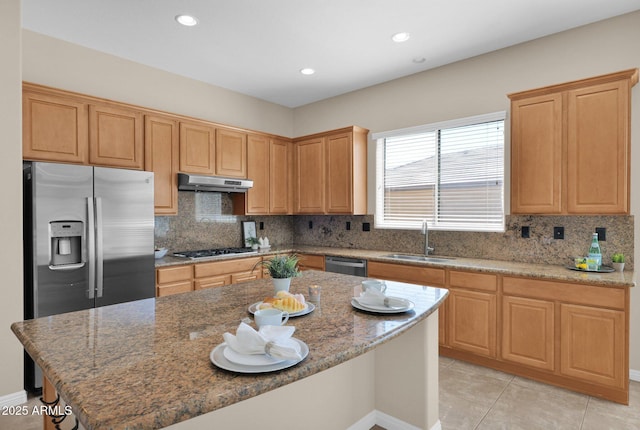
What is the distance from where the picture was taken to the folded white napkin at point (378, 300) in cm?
168

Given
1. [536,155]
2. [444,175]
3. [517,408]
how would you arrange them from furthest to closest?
1. [444,175]
2. [536,155]
3. [517,408]

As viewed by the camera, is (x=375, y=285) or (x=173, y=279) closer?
(x=375, y=285)

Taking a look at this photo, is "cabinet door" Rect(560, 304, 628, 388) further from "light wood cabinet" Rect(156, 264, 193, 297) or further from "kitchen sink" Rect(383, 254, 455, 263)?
"light wood cabinet" Rect(156, 264, 193, 297)

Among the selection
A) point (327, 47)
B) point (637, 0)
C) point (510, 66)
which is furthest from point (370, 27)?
point (637, 0)

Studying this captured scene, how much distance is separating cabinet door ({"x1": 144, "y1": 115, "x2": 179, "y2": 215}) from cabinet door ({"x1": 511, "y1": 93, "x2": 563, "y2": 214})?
3.36 meters

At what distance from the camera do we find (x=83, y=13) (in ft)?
9.34

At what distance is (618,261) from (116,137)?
14.8 feet

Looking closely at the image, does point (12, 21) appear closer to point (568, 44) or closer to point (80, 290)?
point (80, 290)

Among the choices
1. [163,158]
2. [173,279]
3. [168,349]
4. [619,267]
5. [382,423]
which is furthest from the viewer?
[163,158]

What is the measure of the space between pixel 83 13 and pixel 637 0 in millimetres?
4364

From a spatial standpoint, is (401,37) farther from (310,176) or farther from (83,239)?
(83,239)

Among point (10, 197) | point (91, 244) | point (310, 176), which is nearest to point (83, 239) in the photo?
point (91, 244)

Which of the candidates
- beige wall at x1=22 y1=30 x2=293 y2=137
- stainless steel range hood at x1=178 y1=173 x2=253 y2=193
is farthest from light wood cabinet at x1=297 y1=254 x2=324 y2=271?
beige wall at x1=22 y1=30 x2=293 y2=137

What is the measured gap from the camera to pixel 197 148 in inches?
157
